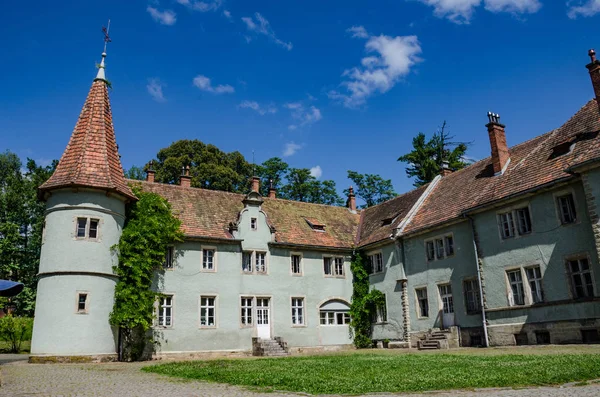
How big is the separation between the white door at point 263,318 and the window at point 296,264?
2421 mm

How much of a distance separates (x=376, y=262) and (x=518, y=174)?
1027cm

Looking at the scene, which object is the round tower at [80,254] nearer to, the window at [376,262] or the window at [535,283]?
the window at [376,262]

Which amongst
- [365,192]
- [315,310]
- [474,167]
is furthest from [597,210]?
[365,192]

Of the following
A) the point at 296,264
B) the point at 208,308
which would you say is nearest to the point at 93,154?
the point at 208,308

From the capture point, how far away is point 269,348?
24703 millimetres

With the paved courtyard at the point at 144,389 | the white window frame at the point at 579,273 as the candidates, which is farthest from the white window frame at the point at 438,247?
the paved courtyard at the point at 144,389

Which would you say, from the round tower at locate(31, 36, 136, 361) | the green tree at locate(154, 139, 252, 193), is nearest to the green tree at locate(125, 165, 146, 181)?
the green tree at locate(154, 139, 252, 193)

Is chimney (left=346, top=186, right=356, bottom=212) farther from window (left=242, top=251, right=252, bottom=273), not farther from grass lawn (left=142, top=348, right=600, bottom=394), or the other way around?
grass lawn (left=142, top=348, right=600, bottom=394)

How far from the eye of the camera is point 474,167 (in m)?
26.7

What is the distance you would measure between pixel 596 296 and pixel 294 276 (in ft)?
50.0

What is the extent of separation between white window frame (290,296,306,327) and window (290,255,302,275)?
4.90ft

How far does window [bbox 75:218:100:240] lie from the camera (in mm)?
21094

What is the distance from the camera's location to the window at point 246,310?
84.2 ft

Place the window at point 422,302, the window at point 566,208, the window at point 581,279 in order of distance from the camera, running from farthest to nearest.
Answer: the window at point 422,302
the window at point 566,208
the window at point 581,279
